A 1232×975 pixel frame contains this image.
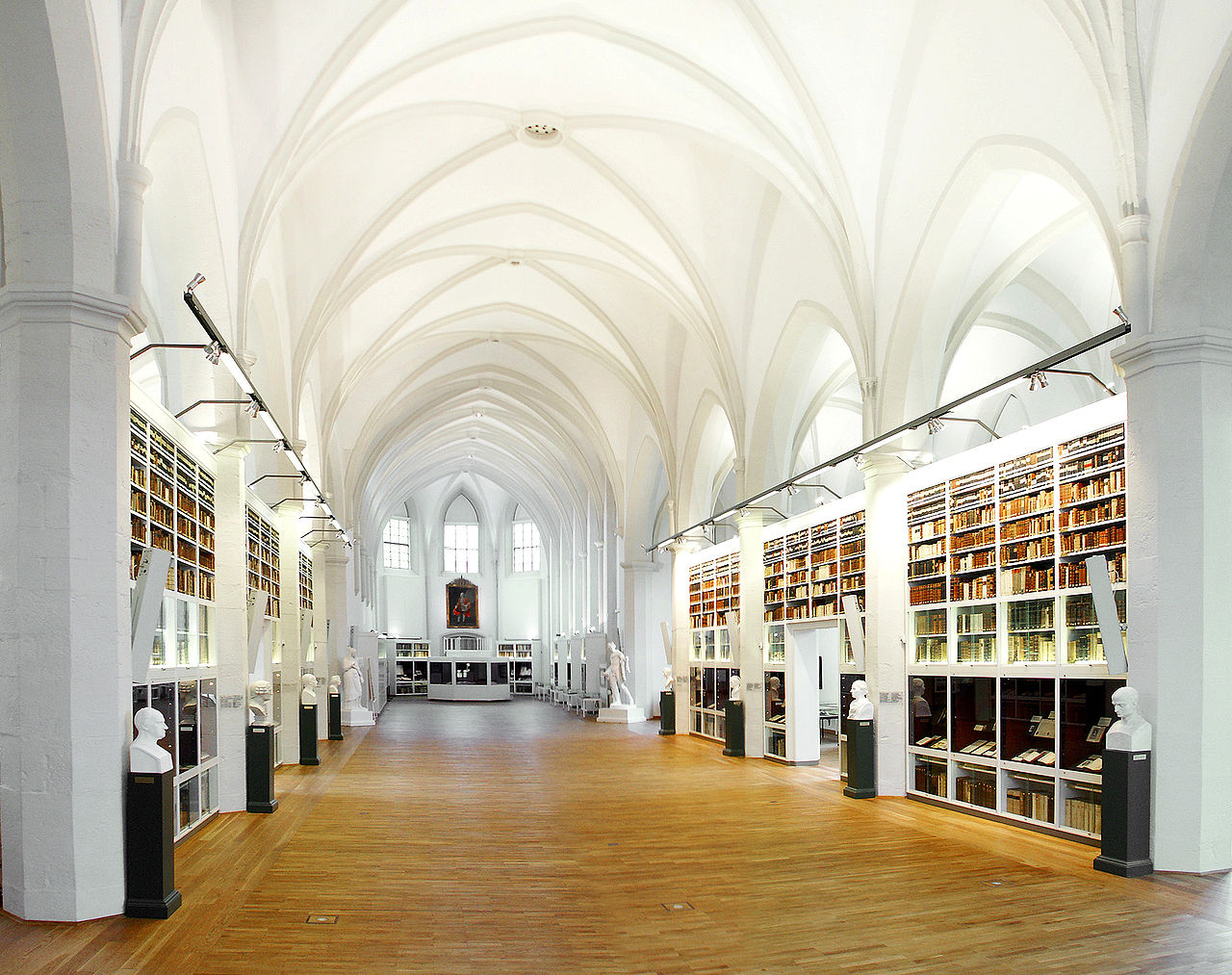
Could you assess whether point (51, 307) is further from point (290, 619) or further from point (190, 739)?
point (290, 619)

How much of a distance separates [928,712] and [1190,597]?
397 centimetres

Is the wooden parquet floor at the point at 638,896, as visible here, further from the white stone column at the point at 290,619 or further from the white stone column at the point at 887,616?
the white stone column at the point at 290,619

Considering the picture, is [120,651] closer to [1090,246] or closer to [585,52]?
[585,52]

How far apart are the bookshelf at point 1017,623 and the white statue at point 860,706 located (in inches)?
17.5

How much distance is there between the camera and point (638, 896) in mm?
6551

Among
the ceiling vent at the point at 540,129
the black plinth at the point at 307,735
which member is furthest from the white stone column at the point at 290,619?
the ceiling vent at the point at 540,129

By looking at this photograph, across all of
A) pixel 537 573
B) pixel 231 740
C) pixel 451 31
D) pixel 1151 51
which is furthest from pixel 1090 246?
pixel 537 573

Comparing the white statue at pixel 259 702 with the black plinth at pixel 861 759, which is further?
the black plinth at pixel 861 759

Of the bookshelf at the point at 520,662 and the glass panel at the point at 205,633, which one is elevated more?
the glass panel at the point at 205,633

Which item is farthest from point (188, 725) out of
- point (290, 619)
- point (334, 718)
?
point (334, 718)

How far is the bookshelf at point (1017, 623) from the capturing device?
8062 mm

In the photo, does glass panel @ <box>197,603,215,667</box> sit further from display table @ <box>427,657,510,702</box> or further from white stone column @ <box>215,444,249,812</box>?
display table @ <box>427,657,510,702</box>

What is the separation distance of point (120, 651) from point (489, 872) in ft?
9.77

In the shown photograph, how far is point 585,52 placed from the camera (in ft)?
33.9
